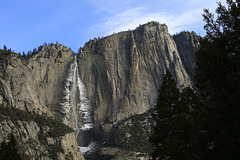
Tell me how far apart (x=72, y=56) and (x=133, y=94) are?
134 feet

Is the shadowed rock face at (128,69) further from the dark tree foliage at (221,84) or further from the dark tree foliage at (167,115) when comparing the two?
the dark tree foliage at (221,84)

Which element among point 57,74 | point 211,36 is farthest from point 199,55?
point 57,74

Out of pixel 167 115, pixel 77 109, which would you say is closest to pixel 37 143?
pixel 77 109

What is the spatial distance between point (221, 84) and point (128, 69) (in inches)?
6375

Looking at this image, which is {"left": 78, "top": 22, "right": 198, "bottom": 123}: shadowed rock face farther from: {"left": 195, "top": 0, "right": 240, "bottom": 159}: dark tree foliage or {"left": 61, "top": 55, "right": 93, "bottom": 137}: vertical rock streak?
{"left": 195, "top": 0, "right": 240, "bottom": 159}: dark tree foliage

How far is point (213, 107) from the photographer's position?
20.5 metres

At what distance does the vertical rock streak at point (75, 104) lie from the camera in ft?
579

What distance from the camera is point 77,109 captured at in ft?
596

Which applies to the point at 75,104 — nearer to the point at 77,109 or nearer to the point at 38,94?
the point at 77,109

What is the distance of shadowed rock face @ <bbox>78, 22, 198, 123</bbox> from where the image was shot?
6939 inches

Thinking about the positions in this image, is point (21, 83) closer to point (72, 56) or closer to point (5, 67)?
point (5, 67)

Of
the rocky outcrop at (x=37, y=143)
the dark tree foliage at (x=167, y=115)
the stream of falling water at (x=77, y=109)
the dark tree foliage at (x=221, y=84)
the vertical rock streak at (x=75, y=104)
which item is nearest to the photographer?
the dark tree foliage at (x=221, y=84)

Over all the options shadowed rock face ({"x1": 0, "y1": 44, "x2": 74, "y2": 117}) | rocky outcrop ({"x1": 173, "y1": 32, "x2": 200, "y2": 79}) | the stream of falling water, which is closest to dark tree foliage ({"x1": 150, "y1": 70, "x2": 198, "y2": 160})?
shadowed rock face ({"x1": 0, "y1": 44, "x2": 74, "y2": 117})

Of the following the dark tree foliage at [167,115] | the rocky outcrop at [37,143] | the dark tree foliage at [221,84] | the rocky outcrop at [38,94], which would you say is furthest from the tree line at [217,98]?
the rocky outcrop at [37,143]
